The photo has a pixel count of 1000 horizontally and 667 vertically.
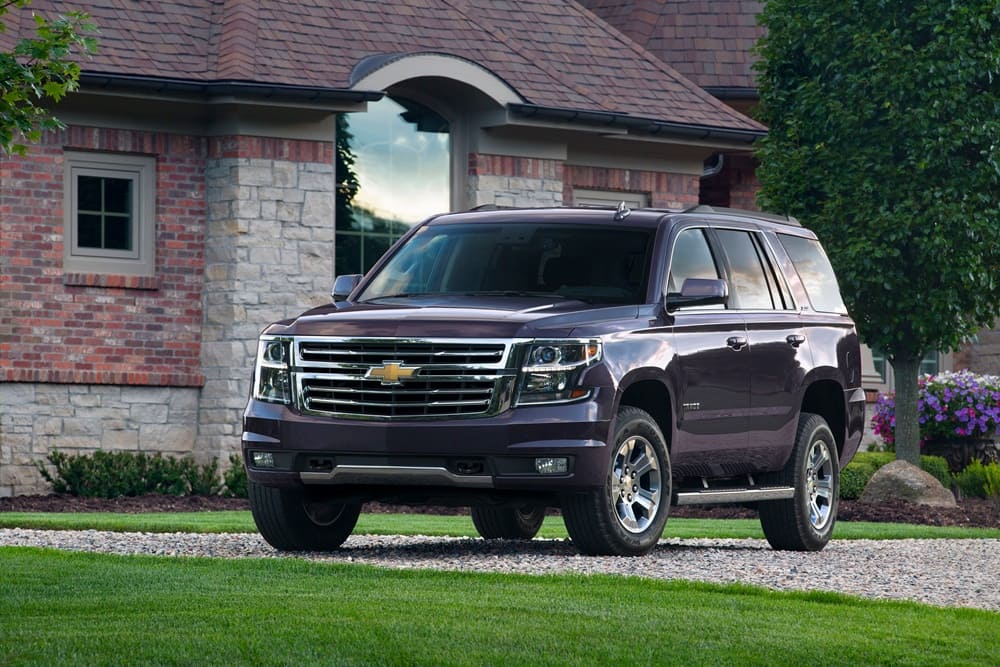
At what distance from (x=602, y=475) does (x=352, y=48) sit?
445 inches

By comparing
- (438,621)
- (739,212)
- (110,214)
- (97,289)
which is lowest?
(438,621)

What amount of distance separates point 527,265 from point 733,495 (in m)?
1.93

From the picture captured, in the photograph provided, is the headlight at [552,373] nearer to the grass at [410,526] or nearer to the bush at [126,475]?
the grass at [410,526]

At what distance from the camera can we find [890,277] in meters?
20.3

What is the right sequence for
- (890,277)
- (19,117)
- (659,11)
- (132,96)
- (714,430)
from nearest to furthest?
(19,117), (714,430), (132,96), (890,277), (659,11)

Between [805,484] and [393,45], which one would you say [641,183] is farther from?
[805,484]

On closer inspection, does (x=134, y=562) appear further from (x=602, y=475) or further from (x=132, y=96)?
(x=132, y=96)

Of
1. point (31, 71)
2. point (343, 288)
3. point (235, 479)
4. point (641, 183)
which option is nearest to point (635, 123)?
point (641, 183)

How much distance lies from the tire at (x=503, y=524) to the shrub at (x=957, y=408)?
34.8 feet

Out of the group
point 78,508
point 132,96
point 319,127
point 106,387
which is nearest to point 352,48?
point 319,127

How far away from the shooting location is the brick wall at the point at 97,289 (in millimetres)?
18766

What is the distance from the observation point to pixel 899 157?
20578 mm

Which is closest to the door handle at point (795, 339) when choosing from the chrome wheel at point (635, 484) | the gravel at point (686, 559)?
the gravel at point (686, 559)

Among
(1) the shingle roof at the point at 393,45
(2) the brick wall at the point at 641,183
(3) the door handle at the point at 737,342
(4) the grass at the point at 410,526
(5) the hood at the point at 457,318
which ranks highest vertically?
(1) the shingle roof at the point at 393,45
